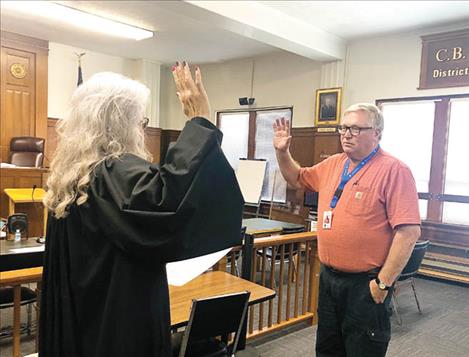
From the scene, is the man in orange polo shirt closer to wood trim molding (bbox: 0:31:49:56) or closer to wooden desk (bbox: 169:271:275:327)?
wooden desk (bbox: 169:271:275:327)

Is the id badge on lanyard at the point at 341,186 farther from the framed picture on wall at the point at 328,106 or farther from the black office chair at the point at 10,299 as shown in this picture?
the framed picture on wall at the point at 328,106

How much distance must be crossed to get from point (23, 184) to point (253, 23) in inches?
139

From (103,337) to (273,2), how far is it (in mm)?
4412

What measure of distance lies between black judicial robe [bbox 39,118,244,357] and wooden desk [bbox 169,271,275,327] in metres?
0.80

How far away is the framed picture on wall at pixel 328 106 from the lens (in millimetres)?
5879

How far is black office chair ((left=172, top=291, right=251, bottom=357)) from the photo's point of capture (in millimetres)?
1616

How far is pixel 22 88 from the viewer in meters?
6.66

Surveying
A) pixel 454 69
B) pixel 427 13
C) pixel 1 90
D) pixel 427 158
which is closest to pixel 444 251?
pixel 427 158

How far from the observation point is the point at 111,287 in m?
0.95

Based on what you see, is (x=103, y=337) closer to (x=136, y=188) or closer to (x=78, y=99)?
(x=136, y=188)

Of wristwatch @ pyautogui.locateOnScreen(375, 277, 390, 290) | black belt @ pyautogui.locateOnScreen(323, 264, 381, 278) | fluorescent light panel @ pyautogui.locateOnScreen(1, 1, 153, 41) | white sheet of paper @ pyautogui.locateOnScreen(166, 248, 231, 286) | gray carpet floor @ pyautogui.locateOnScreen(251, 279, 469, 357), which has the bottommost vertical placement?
gray carpet floor @ pyautogui.locateOnScreen(251, 279, 469, 357)

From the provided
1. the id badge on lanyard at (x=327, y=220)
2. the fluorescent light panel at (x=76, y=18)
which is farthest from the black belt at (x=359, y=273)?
the fluorescent light panel at (x=76, y=18)

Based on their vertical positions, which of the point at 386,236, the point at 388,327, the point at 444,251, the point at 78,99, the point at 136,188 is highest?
the point at 78,99

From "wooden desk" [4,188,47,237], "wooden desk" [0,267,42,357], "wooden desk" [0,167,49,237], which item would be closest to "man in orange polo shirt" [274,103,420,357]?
"wooden desk" [0,267,42,357]
